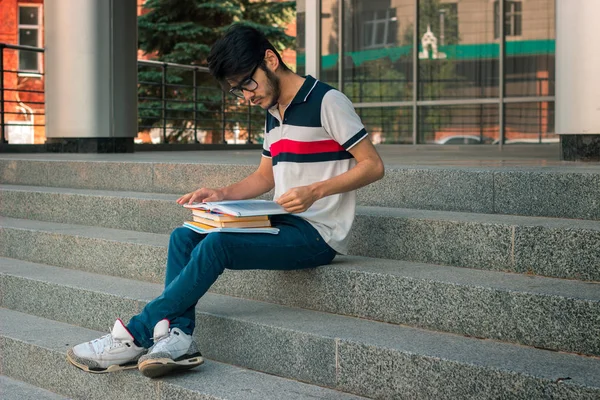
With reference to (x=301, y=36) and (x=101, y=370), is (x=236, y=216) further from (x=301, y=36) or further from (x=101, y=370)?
(x=301, y=36)

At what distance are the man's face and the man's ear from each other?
0.07 ft

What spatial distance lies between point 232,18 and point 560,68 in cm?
1784

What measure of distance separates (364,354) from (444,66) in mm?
9961

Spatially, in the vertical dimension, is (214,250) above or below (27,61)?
below

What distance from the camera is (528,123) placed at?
12.0 m

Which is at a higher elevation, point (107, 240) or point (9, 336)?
point (107, 240)

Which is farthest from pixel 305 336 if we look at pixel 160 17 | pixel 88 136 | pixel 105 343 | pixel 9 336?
pixel 160 17

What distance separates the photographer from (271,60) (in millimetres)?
3773

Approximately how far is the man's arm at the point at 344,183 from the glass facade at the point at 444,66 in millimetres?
8672

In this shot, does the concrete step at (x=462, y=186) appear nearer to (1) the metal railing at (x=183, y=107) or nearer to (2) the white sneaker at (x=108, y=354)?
(2) the white sneaker at (x=108, y=354)

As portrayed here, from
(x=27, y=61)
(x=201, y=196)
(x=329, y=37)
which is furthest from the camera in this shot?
(x=27, y=61)

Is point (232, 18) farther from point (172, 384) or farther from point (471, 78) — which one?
point (172, 384)

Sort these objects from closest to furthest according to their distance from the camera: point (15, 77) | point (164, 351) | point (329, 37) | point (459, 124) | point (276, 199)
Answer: point (164, 351) < point (276, 199) < point (459, 124) < point (329, 37) < point (15, 77)

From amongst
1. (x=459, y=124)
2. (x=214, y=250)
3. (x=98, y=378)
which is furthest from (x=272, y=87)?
(x=459, y=124)
